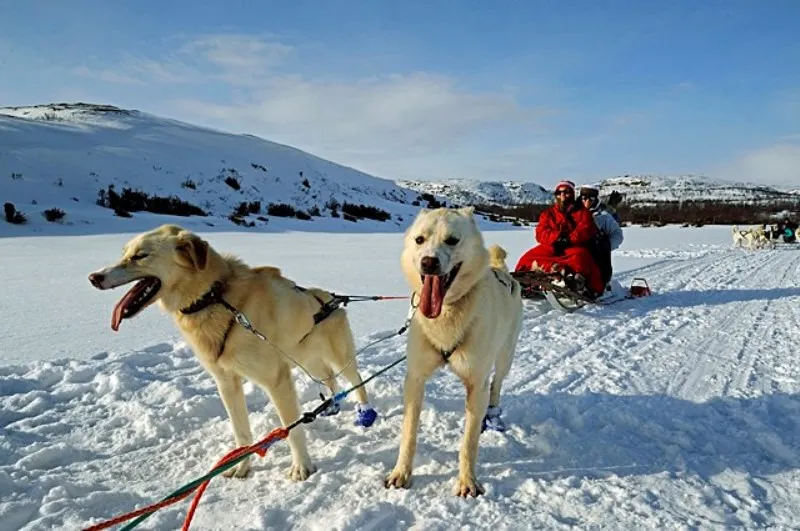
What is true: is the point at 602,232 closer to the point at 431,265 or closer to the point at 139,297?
the point at 431,265

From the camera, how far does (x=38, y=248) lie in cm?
966

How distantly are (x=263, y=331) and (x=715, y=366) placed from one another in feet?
12.4

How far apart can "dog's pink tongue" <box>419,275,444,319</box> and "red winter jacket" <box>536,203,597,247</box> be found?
5.23m

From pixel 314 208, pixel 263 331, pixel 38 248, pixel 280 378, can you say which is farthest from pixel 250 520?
pixel 314 208

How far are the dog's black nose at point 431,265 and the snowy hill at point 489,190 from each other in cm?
9707

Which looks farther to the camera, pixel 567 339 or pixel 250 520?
pixel 567 339

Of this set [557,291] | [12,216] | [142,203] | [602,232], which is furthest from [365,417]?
[142,203]

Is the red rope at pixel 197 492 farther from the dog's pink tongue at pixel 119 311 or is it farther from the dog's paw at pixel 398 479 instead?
the dog's pink tongue at pixel 119 311

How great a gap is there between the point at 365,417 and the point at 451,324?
3.25 feet

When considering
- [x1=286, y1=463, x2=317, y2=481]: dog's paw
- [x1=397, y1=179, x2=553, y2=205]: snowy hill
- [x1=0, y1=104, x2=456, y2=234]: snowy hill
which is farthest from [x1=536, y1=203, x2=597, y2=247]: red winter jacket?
[x1=397, y1=179, x2=553, y2=205]: snowy hill

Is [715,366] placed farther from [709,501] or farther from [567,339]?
[709,501]

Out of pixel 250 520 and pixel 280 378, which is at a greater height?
pixel 280 378

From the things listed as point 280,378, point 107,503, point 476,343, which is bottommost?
point 107,503

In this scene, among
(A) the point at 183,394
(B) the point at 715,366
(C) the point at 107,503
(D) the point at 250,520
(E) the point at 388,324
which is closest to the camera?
(D) the point at 250,520
